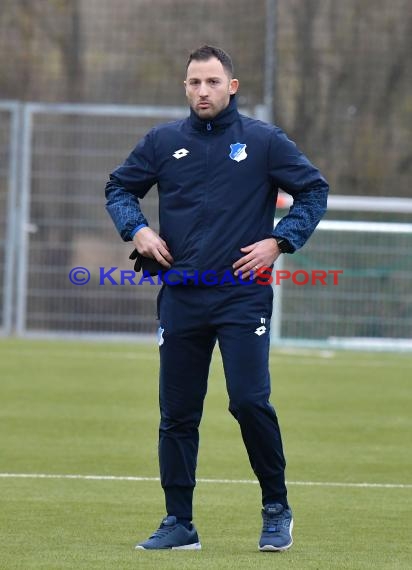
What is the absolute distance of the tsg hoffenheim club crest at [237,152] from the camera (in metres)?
6.48

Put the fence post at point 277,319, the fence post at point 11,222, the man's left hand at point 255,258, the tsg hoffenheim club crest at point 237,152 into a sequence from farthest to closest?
the fence post at point 11,222, the fence post at point 277,319, the tsg hoffenheim club crest at point 237,152, the man's left hand at point 255,258

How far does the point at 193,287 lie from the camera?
645 cm

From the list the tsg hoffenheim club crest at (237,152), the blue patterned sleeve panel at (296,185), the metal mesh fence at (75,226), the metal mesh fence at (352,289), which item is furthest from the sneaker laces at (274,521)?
the metal mesh fence at (75,226)

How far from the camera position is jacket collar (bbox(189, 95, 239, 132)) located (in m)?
6.49

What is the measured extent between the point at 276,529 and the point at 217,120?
1.63 m

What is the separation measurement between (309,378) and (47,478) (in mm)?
6796

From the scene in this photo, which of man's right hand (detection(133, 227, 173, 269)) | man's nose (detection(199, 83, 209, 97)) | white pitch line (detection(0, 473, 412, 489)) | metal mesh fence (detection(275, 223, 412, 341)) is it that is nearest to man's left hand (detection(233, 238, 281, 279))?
man's right hand (detection(133, 227, 173, 269))

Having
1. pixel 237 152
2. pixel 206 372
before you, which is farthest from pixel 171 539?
pixel 237 152

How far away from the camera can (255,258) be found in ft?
20.9

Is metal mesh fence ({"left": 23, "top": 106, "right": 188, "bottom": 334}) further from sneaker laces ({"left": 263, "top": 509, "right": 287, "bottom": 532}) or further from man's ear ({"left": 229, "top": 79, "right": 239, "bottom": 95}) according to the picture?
sneaker laces ({"left": 263, "top": 509, "right": 287, "bottom": 532})

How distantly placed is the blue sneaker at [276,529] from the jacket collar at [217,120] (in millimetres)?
1517

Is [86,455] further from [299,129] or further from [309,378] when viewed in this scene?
[299,129]

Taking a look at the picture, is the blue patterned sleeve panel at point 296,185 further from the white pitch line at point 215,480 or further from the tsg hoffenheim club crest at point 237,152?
the white pitch line at point 215,480

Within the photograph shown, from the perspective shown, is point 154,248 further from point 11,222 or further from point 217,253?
point 11,222
